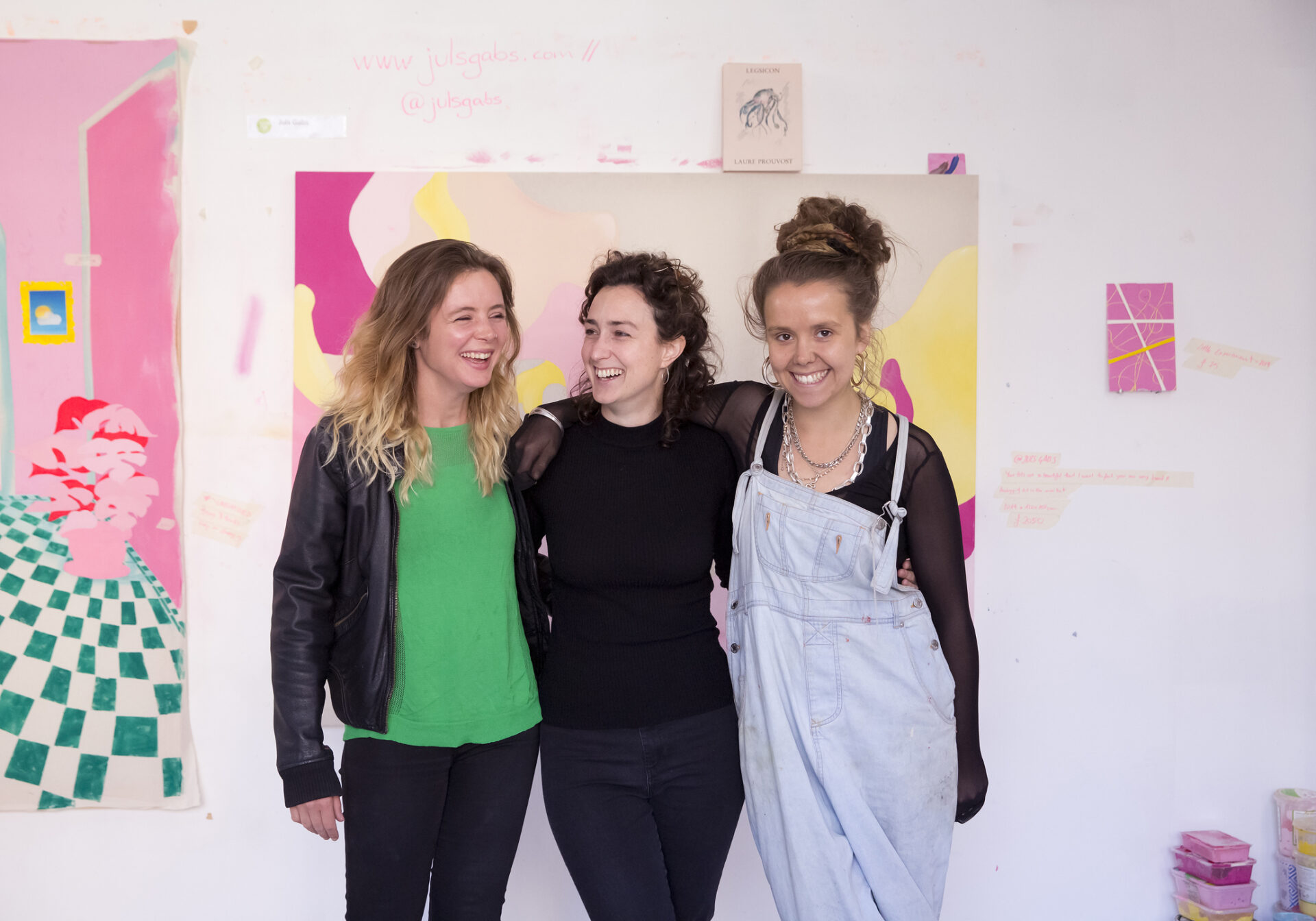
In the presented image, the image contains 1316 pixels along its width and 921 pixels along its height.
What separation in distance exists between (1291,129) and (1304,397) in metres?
0.74

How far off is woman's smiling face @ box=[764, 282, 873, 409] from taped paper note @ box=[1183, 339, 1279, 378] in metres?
1.28

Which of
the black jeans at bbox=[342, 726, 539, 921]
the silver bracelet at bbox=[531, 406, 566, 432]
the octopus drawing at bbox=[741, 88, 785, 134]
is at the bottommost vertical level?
the black jeans at bbox=[342, 726, 539, 921]

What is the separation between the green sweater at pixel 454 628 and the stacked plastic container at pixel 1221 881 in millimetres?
1852

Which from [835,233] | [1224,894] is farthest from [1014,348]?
[1224,894]

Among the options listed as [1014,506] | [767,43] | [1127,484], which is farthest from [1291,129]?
[767,43]

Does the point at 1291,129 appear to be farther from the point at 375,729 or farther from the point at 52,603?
the point at 52,603

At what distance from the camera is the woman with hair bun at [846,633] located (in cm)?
139

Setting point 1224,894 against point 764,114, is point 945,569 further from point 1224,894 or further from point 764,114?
point 1224,894

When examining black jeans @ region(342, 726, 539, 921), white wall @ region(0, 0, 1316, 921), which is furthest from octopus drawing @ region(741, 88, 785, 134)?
black jeans @ region(342, 726, 539, 921)

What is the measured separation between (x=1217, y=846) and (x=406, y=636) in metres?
2.13

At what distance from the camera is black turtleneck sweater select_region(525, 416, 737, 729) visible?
1.42m

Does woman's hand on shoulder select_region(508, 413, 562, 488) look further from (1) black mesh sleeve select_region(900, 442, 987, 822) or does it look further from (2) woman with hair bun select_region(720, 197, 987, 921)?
(1) black mesh sleeve select_region(900, 442, 987, 822)

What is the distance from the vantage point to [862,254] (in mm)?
1514

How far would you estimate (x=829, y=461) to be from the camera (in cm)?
149
